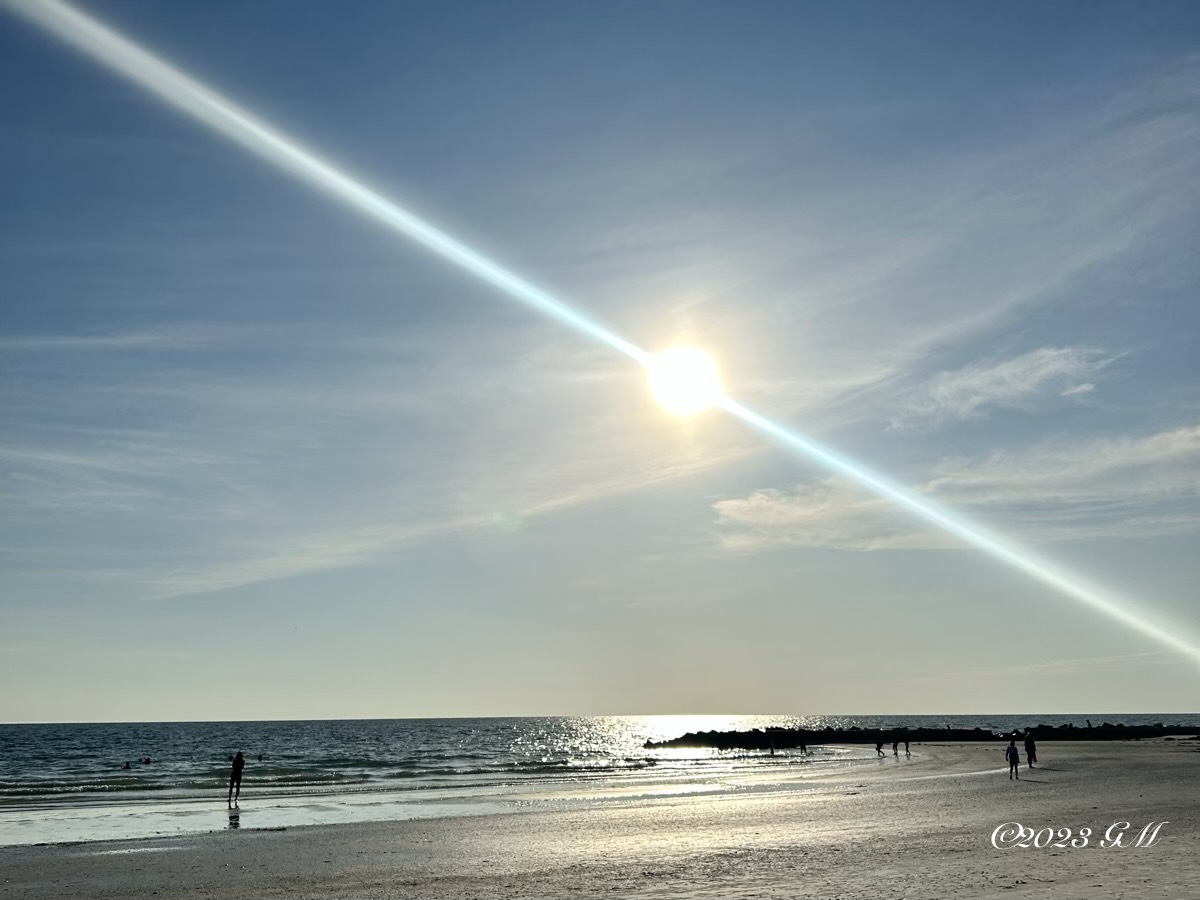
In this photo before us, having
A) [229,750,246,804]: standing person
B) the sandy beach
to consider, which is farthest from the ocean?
the sandy beach

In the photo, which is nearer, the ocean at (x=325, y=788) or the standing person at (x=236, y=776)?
the ocean at (x=325, y=788)

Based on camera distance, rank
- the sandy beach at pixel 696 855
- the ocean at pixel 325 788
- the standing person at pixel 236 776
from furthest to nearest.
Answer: the standing person at pixel 236 776 → the ocean at pixel 325 788 → the sandy beach at pixel 696 855

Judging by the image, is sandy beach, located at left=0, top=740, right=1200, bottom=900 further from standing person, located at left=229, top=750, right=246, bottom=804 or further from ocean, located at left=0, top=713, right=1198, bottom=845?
standing person, located at left=229, top=750, right=246, bottom=804

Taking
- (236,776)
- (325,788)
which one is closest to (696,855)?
(236,776)

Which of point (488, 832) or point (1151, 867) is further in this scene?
point (488, 832)

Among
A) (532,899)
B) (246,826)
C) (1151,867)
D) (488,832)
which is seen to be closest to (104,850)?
(246,826)

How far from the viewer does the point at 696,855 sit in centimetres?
2212

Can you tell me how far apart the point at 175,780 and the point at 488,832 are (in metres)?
38.8

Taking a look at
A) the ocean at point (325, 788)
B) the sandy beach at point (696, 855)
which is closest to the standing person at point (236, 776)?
the ocean at point (325, 788)

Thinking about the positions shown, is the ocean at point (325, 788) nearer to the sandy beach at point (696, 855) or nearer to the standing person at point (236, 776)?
the standing person at point (236, 776)

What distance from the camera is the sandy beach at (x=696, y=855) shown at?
17609 millimetres

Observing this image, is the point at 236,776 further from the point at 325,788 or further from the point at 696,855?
the point at 696,855

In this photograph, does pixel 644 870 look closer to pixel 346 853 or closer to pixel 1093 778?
pixel 346 853

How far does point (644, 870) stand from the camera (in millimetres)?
20172
